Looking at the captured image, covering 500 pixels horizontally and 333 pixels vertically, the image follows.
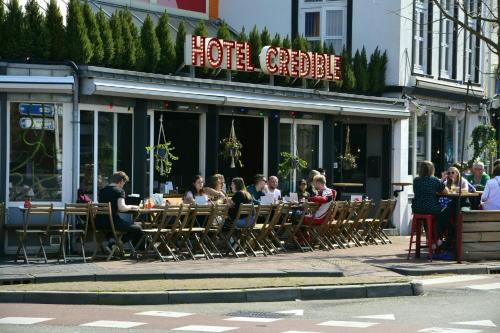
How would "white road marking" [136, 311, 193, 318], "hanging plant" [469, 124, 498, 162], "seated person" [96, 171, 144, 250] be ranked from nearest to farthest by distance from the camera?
"white road marking" [136, 311, 193, 318], "seated person" [96, 171, 144, 250], "hanging plant" [469, 124, 498, 162]

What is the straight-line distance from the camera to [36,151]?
1972 cm

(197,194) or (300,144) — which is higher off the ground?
(300,144)

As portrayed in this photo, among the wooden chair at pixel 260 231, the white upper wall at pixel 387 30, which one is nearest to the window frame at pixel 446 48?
the white upper wall at pixel 387 30

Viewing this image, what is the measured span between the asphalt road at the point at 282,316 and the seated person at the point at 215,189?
23.0 feet

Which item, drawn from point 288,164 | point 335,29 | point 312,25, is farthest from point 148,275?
point 312,25

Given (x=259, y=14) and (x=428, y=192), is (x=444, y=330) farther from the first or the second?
(x=259, y=14)

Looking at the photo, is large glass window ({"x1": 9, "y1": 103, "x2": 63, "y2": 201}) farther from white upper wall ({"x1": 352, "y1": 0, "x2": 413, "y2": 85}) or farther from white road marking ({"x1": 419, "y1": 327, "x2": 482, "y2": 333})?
white upper wall ({"x1": 352, "y1": 0, "x2": 413, "y2": 85})

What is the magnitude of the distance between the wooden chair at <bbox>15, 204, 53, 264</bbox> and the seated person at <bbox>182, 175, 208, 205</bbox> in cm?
278

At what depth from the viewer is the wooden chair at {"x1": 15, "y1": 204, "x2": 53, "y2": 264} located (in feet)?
60.0

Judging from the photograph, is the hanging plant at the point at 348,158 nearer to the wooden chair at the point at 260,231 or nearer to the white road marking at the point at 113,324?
the wooden chair at the point at 260,231

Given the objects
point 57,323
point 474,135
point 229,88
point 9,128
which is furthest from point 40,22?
point 474,135

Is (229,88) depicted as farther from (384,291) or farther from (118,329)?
(118,329)

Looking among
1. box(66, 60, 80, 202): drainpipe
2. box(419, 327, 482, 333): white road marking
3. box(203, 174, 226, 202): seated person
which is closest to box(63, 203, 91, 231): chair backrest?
box(66, 60, 80, 202): drainpipe

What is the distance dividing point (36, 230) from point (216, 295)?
526 centimetres
